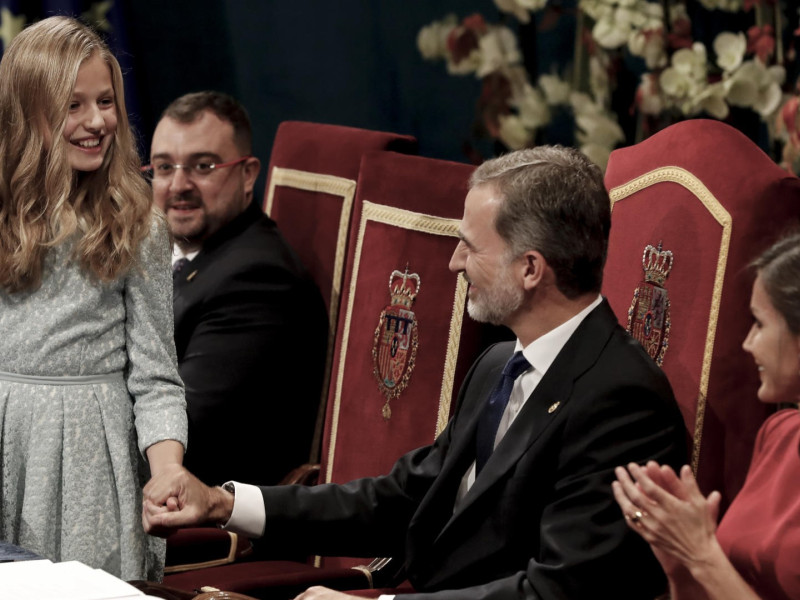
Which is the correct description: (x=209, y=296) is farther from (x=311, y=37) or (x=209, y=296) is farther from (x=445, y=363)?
(x=311, y=37)

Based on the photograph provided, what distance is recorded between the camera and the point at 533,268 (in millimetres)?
2080

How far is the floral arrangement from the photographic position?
Answer: 2867 mm

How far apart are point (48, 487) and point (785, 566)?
1.20m

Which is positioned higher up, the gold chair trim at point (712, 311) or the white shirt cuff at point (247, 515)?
the gold chair trim at point (712, 311)

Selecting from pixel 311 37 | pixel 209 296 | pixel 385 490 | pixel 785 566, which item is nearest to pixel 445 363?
pixel 385 490

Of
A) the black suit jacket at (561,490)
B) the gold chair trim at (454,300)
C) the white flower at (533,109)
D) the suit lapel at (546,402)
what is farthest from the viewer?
the white flower at (533,109)

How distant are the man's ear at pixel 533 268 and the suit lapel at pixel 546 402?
107mm

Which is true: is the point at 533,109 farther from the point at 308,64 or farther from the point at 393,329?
the point at 308,64

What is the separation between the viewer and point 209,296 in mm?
3357

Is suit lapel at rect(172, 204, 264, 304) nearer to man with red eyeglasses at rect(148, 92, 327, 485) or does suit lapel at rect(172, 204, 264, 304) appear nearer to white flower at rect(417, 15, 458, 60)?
man with red eyeglasses at rect(148, 92, 327, 485)

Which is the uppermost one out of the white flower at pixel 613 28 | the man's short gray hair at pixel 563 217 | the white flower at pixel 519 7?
the white flower at pixel 519 7

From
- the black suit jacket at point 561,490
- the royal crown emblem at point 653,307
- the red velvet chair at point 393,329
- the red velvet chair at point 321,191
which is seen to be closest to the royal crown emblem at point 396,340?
the red velvet chair at point 393,329

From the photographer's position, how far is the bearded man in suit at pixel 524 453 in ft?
6.20

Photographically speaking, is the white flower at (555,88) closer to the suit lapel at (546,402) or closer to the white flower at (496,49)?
the white flower at (496,49)
